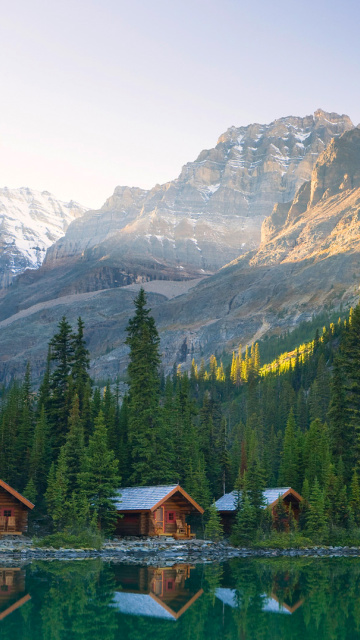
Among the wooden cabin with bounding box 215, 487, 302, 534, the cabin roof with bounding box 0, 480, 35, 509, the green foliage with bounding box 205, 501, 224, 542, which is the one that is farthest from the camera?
the wooden cabin with bounding box 215, 487, 302, 534

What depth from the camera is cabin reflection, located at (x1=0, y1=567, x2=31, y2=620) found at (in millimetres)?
25783

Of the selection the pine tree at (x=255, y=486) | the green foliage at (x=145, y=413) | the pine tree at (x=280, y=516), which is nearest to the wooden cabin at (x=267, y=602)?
the pine tree at (x=255, y=486)

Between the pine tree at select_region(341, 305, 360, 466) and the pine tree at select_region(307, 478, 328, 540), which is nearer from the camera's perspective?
the pine tree at select_region(307, 478, 328, 540)

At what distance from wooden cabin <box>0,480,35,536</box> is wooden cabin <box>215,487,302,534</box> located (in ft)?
54.0

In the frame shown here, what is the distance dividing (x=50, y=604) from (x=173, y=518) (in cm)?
3203

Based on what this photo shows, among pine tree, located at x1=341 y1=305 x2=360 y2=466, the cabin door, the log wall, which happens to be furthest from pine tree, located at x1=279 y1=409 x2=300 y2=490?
the log wall

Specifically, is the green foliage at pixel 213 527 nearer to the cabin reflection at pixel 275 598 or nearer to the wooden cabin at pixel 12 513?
the wooden cabin at pixel 12 513

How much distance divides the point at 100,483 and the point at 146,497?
3.91m

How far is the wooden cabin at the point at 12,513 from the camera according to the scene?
54.3 m

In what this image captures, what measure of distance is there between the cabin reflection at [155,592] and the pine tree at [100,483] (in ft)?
51.7

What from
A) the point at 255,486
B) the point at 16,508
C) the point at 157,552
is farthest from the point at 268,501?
the point at 16,508

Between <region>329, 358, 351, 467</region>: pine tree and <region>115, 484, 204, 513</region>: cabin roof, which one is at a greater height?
<region>329, 358, 351, 467</region>: pine tree

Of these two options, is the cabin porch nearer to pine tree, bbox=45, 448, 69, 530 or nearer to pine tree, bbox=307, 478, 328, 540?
pine tree, bbox=45, 448, 69, 530

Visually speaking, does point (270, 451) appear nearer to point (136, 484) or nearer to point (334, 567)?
point (136, 484)
